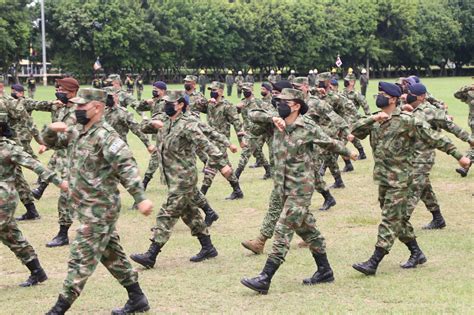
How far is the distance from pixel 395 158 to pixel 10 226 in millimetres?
4451

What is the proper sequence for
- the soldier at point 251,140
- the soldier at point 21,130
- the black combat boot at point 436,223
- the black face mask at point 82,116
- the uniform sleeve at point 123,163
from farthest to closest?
the soldier at point 251,140 → the soldier at point 21,130 → the black combat boot at point 436,223 → the black face mask at point 82,116 → the uniform sleeve at point 123,163

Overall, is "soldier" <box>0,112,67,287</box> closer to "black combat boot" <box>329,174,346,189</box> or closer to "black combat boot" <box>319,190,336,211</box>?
"black combat boot" <box>319,190,336,211</box>

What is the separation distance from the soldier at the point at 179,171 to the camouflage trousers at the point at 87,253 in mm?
1968

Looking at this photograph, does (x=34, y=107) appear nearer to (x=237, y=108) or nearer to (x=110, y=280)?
(x=237, y=108)

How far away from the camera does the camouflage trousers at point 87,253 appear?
6.81m

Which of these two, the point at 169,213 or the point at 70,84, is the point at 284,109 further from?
the point at 70,84

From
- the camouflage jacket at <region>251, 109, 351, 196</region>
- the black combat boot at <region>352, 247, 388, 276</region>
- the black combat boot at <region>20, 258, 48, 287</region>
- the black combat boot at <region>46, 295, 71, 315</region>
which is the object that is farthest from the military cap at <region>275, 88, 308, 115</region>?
the black combat boot at <region>20, 258, 48, 287</region>

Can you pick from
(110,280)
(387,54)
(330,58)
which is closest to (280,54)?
(330,58)

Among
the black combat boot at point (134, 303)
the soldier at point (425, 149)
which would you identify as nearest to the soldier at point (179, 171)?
the black combat boot at point (134, 303)

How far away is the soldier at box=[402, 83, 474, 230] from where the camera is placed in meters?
9.70

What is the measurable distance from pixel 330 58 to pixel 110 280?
237 feet

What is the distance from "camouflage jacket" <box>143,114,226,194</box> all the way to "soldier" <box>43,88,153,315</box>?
2100 mm

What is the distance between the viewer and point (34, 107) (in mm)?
13188

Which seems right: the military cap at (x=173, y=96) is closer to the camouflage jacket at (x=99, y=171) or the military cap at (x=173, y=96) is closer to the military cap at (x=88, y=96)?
the military cap at (x=88, y=96)
